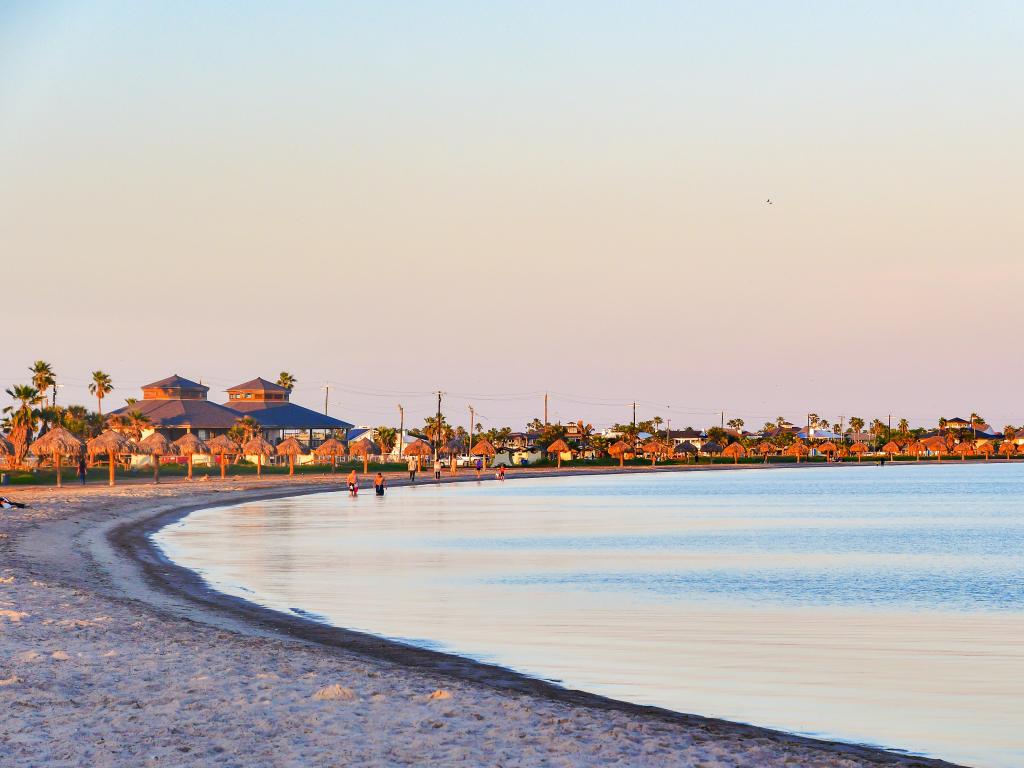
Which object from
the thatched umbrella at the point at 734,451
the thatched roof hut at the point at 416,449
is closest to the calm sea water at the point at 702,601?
the thatched roof hut at the point at 416,449

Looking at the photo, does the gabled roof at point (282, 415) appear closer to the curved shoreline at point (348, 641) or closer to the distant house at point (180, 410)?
the distant house at point (180, 410)

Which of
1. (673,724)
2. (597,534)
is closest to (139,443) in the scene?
(597,534)

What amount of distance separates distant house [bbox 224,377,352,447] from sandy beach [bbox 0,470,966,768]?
12301 cm

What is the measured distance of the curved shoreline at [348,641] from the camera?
412 inches

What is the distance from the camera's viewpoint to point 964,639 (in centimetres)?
1794

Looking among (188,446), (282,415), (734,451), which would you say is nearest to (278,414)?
(282,415)

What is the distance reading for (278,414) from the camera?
14350cm

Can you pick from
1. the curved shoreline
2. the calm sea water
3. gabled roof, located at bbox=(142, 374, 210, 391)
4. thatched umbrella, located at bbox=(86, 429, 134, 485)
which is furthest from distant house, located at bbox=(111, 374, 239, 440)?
the curved shoreline

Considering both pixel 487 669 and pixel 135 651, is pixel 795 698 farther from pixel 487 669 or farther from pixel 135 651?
pixel 135 651

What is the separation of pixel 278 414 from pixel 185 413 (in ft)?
46.5

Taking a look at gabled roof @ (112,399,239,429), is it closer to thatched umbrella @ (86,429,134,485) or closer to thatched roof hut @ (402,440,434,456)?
thatched roof hut @ (402,440,434,456)

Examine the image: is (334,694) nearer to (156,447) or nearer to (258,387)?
(156,447)

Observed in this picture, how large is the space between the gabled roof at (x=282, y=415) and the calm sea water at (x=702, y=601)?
88.1m

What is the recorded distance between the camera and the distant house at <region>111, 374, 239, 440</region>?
129 m
